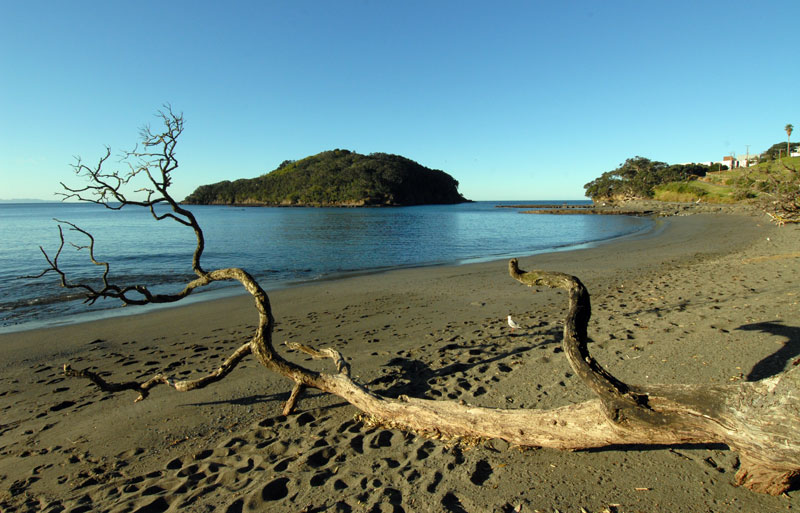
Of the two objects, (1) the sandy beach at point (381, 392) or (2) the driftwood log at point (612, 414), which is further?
(1) the sandy beach at point (381, 392)

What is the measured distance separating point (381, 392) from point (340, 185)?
470 feet

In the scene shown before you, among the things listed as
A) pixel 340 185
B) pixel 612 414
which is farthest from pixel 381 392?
pixel 340 185

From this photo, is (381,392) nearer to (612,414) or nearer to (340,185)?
(612,414)

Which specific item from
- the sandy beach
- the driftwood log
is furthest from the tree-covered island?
the driftwood log

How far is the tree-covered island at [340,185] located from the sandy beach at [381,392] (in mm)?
133109

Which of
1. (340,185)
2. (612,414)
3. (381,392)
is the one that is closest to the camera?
(612,414)

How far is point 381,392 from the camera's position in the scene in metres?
5.18

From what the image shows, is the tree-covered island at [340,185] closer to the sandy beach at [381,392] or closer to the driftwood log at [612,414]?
the sandy beach at [381,392]

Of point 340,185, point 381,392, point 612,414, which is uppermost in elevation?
point 340,185

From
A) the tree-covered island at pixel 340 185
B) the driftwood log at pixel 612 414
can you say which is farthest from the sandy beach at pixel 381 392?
the tree-covered island at pixel 340 185

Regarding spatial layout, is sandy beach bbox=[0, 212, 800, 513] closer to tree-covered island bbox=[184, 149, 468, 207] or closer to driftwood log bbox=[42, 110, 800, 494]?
driftwood log bbox=[42, 110, 800, 494]

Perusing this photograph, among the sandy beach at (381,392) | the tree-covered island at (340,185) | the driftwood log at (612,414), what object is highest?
the tree-covered island at (340,185)

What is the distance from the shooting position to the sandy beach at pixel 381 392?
312 cm

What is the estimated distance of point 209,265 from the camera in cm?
2089
